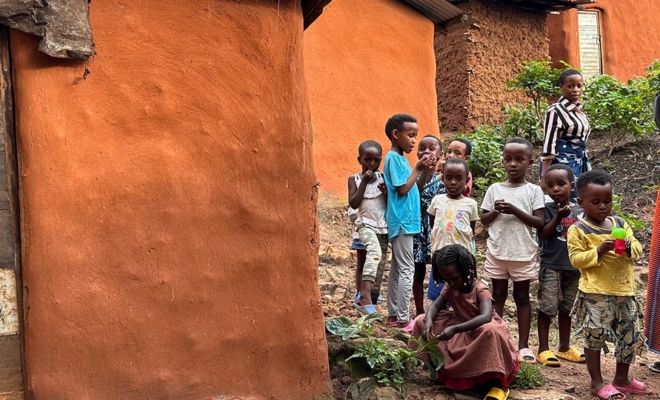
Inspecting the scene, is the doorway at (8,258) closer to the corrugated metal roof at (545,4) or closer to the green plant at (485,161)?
the green plant at (485,161)

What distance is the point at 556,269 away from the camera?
182 inches

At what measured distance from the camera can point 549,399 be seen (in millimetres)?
3891

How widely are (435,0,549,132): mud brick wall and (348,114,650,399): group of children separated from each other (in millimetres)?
5167

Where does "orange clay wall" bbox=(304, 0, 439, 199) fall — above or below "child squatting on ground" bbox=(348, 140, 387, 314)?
above

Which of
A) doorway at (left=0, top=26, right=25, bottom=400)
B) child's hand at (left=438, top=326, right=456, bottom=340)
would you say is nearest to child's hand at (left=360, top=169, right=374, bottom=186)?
child's hand at (left=438, top=326, right=456, bottom=340)

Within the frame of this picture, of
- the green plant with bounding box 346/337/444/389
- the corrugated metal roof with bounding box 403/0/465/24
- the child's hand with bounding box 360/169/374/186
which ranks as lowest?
the green plant with bounding box 346/337/444/389

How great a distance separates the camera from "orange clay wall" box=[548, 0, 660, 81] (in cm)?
1364

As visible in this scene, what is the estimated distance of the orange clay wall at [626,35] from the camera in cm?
1364

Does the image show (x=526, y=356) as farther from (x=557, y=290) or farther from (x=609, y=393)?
(x=609, y=393)

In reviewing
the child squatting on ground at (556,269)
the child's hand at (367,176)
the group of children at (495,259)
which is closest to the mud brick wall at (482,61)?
the group of children at (495,259)

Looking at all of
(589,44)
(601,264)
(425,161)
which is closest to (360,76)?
(425,161)

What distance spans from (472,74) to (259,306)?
782cm

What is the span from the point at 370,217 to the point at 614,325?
5.62 ft

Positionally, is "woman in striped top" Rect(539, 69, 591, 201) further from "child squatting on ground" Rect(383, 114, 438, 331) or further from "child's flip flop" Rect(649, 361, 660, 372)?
"child's flip flop" Rect(649, 361, 660, 372)
